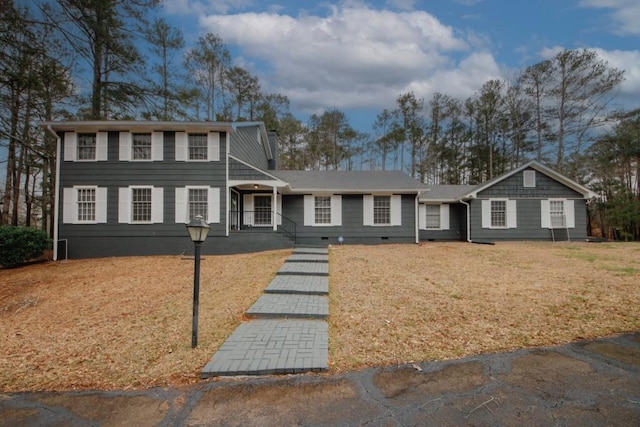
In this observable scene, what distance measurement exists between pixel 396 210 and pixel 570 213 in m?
9.35

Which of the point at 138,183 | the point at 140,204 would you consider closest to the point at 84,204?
the point at 140,204

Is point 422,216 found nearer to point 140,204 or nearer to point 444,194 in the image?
point 444,194

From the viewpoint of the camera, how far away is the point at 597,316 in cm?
468

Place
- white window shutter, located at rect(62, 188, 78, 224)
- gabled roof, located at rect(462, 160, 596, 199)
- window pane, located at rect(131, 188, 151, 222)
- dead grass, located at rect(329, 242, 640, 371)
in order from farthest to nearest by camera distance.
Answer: gabled roof, located at rect(462, 160, 596, 199) → window pane, located at rect(131, 188, 151, 222) → white window shutter, located at rect(62, 188, 78, 224) → dead grass, located at rect(329, 242, 640, 371)

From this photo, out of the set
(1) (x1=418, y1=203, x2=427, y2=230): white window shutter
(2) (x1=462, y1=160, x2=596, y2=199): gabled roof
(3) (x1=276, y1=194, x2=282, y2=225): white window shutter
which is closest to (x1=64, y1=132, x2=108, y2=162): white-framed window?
(3) (x1=276, y1=194, x2=282, y2=225): white window shutter

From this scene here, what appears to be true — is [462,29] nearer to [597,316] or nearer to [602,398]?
[597,316]

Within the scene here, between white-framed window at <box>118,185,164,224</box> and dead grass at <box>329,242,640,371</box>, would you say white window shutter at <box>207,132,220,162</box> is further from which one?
dead grass at <box>329,242,640,371</box>

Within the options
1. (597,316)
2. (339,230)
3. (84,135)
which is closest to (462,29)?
(339,230)

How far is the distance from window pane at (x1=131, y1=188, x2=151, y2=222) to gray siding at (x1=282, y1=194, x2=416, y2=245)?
5854mm

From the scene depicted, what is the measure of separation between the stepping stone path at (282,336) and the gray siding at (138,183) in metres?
7.03

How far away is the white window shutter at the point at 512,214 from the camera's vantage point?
1597 centimetres

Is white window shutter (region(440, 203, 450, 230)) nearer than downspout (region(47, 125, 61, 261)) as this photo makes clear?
No

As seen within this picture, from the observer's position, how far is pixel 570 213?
15.9 m

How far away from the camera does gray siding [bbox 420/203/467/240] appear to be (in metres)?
17.1
